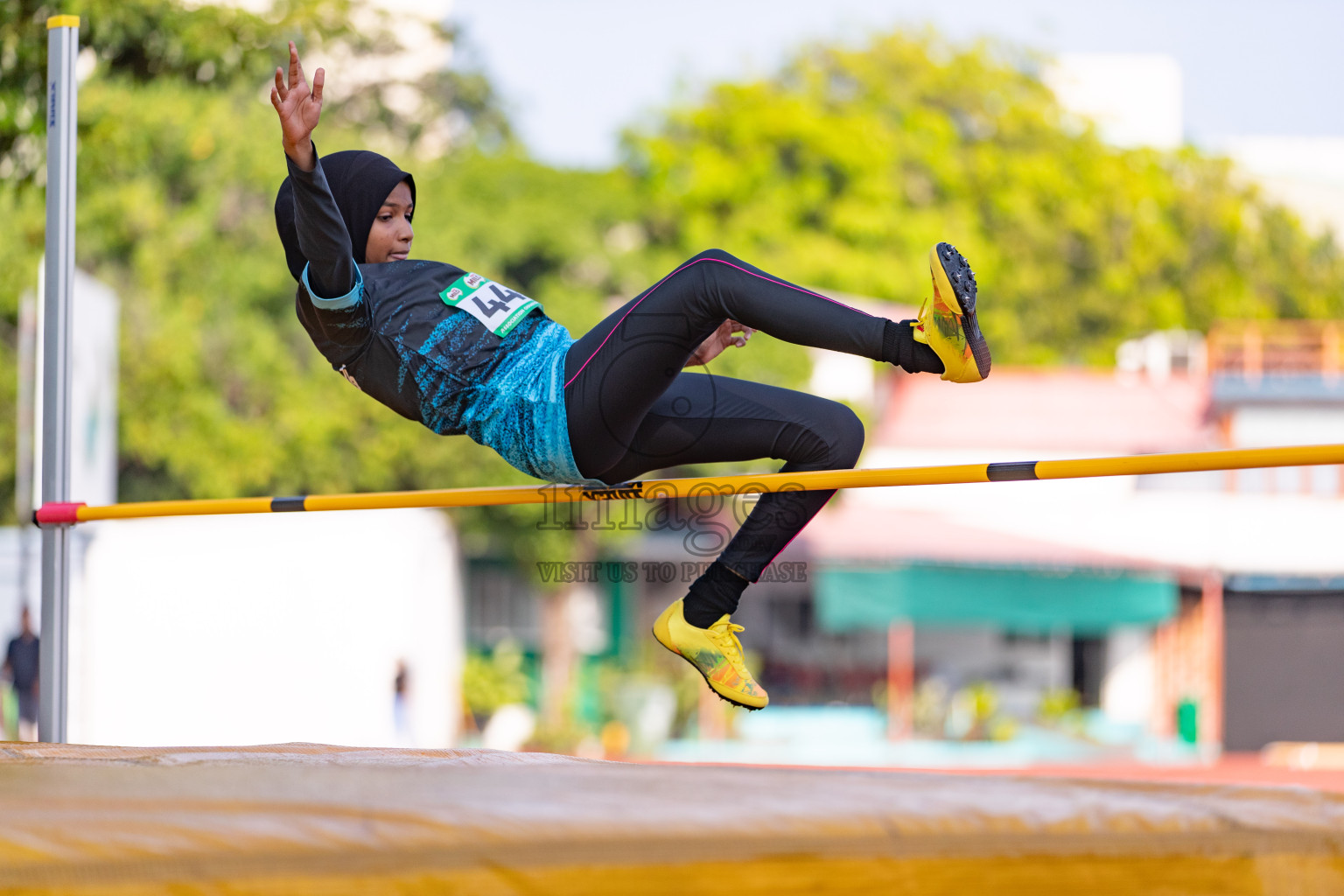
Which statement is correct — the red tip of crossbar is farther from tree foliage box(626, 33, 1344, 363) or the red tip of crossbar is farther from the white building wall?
tree foliage box(626, 33, 1344, 363)

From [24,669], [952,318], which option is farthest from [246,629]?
[952,318]

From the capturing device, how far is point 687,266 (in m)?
2.47

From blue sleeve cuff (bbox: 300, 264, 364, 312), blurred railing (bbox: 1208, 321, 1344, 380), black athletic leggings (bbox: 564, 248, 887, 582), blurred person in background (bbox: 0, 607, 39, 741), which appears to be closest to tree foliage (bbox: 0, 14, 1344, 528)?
blue sleeve cuff (bbox: 300, 264, 364, 312)

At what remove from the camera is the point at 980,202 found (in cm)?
2702

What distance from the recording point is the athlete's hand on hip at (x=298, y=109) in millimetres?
2268

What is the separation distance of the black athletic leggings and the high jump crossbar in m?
0.07

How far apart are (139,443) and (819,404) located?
45.9 ft

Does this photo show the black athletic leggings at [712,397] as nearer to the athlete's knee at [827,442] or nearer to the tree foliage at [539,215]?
the athlete's knee at [827,442]

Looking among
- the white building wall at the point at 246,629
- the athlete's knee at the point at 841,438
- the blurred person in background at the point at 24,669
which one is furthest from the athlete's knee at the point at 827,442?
the white building wall at the point at 246,629

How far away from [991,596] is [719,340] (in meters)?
13.0

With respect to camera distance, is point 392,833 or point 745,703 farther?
point 745,703

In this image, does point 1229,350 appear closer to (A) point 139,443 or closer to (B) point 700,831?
(A) point 139,443

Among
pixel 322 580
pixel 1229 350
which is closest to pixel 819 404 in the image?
pixel 322 580

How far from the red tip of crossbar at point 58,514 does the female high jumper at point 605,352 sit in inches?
30.3
